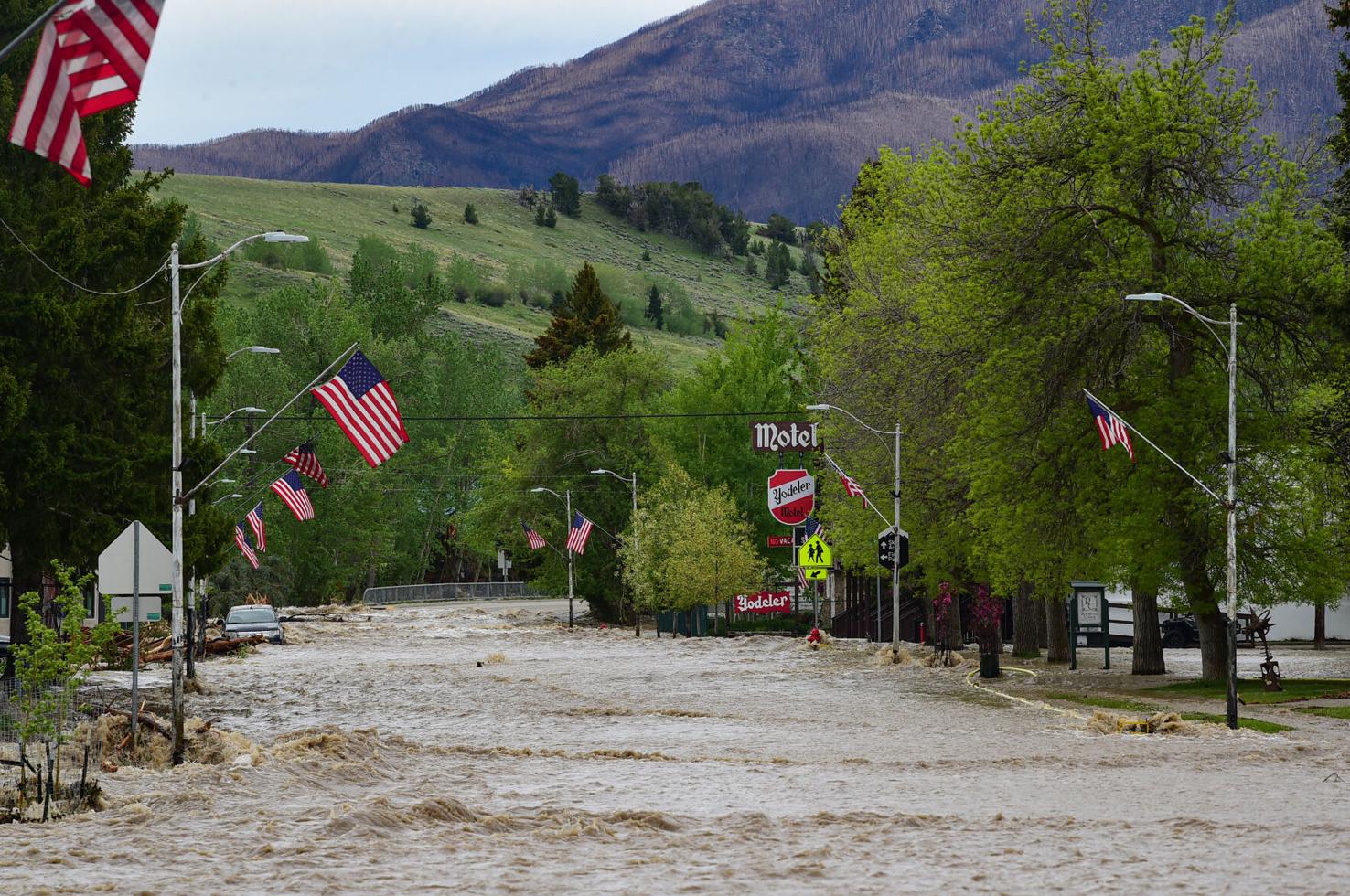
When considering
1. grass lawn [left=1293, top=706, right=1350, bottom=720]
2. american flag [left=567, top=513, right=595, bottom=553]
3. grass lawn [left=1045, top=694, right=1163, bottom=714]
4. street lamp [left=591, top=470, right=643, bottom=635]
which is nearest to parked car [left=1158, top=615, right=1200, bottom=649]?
american flag [left=567, top=513, right=595, bottom=553]

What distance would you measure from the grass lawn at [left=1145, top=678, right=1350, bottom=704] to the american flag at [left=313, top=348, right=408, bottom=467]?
53.7ft

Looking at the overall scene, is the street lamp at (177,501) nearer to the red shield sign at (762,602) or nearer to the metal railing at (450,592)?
the red shield sign at (762,602)

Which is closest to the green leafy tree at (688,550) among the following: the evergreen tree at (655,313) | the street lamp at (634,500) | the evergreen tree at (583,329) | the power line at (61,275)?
the street lamp at (634,500)

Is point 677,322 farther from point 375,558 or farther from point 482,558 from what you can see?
point 375,558

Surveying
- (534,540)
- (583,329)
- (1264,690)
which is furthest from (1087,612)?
(583,329)

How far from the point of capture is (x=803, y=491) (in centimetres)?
6266

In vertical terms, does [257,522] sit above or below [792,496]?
below

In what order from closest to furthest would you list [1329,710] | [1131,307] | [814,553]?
[1329,710] → [1131,307] → [814,553]

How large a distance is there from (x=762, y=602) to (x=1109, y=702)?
1645 inches

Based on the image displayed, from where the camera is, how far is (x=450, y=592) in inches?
4660

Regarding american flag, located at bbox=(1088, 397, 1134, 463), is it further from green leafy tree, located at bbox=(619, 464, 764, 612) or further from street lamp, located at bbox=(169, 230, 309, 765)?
green leafy tree, located at bbox=(619, 464, 764, 612)

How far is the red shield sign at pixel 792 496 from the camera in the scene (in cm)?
6247

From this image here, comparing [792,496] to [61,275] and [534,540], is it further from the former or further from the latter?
[61,275]

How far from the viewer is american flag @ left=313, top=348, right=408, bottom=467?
29547mm
